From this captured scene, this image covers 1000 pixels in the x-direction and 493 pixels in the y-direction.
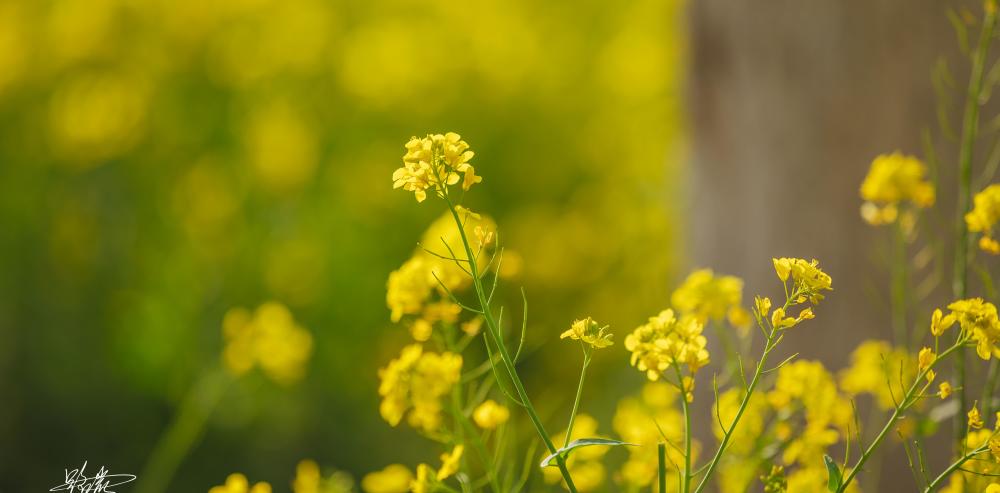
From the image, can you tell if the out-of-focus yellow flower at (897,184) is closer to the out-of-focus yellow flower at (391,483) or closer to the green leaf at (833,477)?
the green leaf at (833,477)

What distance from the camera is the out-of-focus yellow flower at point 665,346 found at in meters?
0.67

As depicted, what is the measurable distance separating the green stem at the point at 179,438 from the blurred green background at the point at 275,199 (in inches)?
2.4

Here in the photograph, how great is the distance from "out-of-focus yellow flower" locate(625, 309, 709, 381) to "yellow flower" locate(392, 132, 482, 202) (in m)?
0.15

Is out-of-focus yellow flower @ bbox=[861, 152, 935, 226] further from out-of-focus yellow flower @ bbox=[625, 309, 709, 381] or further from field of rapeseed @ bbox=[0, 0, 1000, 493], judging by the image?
field of rapeseed @ bbox=[0, 0, 1000, 493]

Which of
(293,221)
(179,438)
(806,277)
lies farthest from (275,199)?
(806,277)

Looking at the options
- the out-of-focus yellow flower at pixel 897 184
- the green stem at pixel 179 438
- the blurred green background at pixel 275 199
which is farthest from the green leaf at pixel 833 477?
the green stem at pixel 179 438

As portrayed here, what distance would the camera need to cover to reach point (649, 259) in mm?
3613

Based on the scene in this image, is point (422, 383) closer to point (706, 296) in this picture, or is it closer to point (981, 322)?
point (706, 296)

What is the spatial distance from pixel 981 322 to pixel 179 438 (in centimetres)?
221

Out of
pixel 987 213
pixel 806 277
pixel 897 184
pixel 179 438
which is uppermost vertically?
pixel 179 438

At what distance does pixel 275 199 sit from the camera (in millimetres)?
3293

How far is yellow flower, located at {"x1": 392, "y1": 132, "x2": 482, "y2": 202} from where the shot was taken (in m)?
0.71

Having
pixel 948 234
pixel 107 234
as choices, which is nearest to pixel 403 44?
pixel 107 234

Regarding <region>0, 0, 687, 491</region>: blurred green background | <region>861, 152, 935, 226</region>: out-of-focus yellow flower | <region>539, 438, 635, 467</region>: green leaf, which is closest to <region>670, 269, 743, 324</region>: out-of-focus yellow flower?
<region>861, 152, 935, 226</region>: out-of-focus yellow flower
